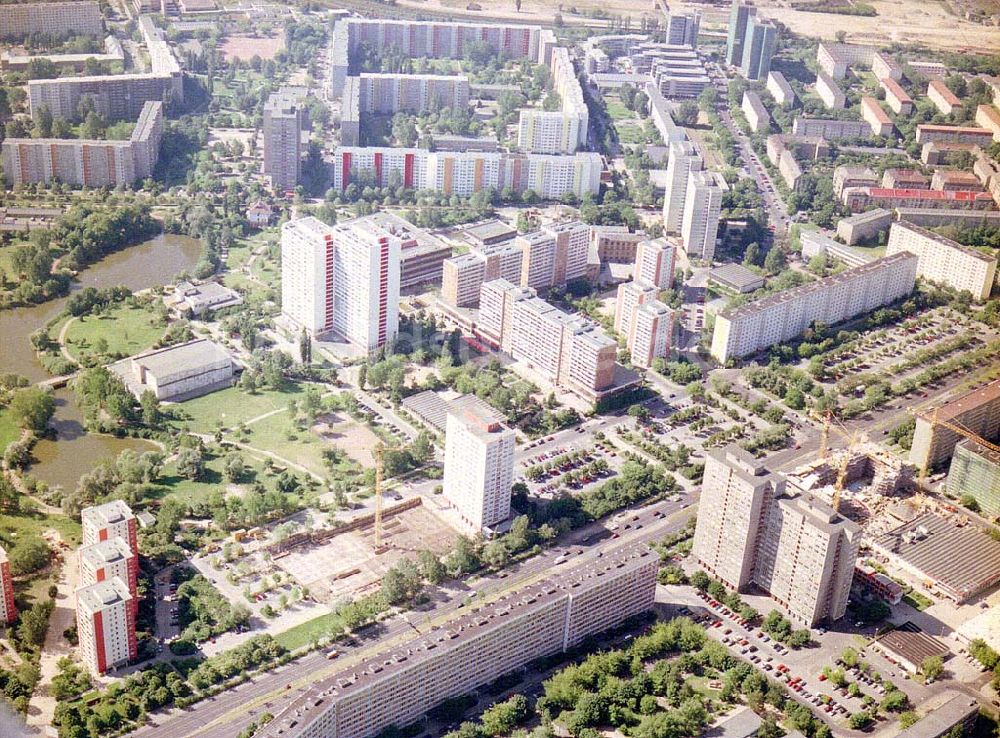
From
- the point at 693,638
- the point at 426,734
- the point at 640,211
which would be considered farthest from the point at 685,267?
the point at 426,734

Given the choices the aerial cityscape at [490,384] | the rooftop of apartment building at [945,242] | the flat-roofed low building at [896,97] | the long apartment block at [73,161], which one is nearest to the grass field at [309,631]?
the aerial cityscape at [490,384]

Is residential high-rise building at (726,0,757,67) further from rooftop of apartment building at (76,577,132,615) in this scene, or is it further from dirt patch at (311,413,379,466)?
rooftop of apartment building at (76,577,132,615)

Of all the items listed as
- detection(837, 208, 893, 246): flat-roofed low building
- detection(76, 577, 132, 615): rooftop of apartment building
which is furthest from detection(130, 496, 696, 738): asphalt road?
detection(837, 208, 893, 246): flat-roofed low building

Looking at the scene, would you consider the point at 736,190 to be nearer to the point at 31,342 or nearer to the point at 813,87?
the point at 813,87

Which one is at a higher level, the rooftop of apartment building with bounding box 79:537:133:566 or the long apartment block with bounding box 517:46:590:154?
the long apartment block with bounding box 517:46:590:154

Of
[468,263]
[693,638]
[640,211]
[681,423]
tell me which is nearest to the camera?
[693,638]

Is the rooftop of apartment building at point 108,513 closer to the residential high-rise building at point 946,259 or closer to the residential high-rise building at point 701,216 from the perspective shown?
the residential high-rise building at point 701,216

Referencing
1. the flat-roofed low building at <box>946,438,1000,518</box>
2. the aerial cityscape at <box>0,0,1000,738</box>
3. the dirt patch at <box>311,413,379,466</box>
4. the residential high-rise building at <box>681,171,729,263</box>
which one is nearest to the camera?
the aerial cityscape at <box>0,0,1000,738</box>
